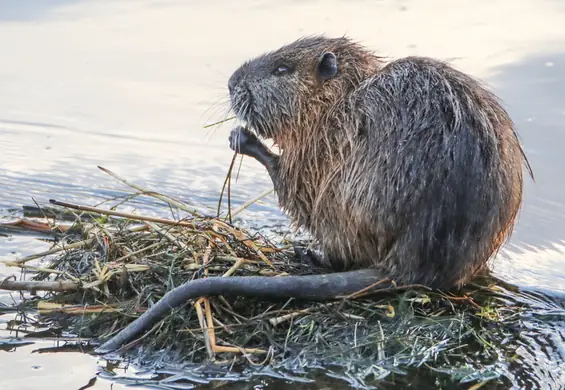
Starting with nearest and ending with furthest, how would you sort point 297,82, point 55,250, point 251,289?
point 251,289 < point 55,250 < point 297,82

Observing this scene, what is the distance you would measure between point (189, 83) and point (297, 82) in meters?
3.10

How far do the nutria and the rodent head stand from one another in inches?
0.5

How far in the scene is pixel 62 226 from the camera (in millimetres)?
5582

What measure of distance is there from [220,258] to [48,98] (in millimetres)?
3642

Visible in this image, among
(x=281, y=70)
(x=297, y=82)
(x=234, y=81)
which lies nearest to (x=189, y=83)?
(x=234, y=81)

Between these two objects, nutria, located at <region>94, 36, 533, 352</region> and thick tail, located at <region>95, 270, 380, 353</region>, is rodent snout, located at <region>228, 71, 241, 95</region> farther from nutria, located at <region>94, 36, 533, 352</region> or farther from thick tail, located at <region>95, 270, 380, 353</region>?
thick tail, located at <region>95, 270, 380, 353</region>

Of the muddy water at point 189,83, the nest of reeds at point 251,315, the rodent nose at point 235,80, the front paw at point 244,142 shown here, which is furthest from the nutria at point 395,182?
the muddy water at point 189,83

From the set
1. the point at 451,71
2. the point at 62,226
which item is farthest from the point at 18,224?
the point at 451,71

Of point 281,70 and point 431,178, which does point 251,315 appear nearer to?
point 431,178

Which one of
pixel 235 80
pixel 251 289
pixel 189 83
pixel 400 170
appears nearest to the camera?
pixel 251 289

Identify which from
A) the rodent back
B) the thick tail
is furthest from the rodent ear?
the thick tail

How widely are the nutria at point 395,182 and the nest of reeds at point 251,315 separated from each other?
0.11m

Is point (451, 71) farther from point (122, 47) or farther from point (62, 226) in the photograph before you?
point (122, 47)

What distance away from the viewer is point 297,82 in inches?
207
